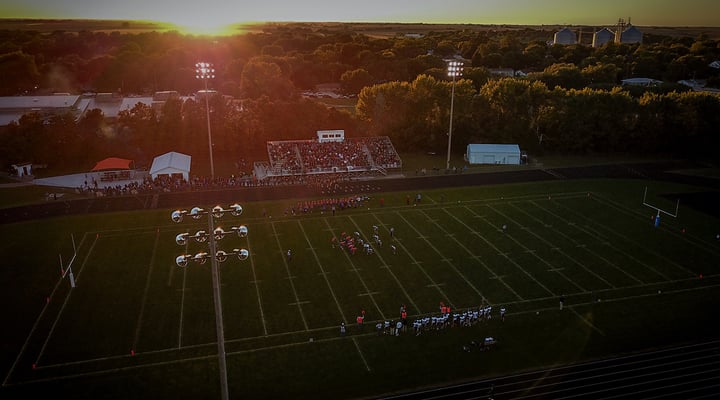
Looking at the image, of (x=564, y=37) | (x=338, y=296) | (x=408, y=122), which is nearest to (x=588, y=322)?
(x=338, y=296)

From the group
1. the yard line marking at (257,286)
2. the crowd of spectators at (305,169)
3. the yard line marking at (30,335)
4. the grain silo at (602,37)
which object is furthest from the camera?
the grain silo at (602,37)

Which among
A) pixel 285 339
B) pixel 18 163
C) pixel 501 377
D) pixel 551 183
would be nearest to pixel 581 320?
pixel 501 377

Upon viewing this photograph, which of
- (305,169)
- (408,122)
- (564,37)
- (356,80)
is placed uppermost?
(564,37)

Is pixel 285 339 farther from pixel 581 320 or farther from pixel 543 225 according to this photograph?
pixel 543 225

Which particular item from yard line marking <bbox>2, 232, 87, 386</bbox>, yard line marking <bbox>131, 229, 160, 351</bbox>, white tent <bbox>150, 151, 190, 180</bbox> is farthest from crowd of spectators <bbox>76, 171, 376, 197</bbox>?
yard line marking <bbox>2, 232, 87, 386</bbox>

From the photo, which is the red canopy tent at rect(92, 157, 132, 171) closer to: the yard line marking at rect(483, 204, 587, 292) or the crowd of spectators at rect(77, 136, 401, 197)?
the crowd of spectators at rect(77, 136, 401, 197)

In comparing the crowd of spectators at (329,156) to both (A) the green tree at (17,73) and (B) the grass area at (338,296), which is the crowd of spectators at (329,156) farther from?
(A) the green tree at (17,73)

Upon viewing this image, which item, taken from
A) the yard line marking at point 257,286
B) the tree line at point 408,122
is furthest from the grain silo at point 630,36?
the yard line marking at point 257,286

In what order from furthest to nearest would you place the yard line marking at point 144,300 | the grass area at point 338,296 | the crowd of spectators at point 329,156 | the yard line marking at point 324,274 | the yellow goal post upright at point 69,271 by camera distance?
the crowd of spectators at point 329,156
the yellow goal post upright at point 69,271
the yard line marking at point 324,274
the yard line marking at point 144,300
the grass area at point 338,296

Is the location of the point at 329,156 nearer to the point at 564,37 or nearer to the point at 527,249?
the point at 527,249
